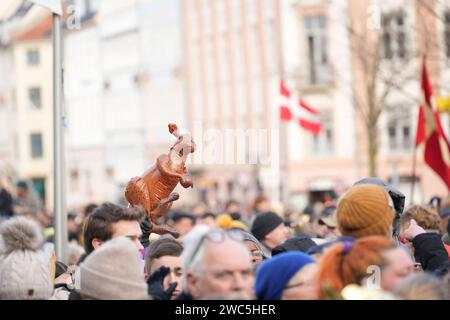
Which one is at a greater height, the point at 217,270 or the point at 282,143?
the point at 282,143

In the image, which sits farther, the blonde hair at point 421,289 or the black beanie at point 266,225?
the black beanie at point 266,225

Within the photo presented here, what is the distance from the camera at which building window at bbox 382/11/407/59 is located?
36.5 metres

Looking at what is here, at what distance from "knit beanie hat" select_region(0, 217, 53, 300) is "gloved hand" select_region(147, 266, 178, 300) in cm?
43

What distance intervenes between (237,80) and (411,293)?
162ft

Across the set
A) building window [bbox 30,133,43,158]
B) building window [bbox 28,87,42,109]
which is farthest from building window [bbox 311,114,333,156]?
building window [bbox 28,87,42,109]

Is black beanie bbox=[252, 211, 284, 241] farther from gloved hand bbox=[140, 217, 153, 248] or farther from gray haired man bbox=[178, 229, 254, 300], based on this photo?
gray haired man bbox=[178, 229, 254, 300]

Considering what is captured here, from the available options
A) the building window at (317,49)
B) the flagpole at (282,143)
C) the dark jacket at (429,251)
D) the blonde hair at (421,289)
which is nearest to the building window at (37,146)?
the flagpole at (282,143)

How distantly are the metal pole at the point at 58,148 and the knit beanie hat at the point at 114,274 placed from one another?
4.41 metres

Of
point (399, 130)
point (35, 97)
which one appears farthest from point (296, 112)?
point (35, 97)

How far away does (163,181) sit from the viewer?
24.4 ft

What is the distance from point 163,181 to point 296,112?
72.6 feet

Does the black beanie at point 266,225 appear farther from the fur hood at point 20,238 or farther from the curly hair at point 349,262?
the curly hair at point 349,262

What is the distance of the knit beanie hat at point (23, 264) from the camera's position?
5578 millimetres

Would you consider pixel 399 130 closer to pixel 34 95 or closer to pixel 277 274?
pixel 34 95
